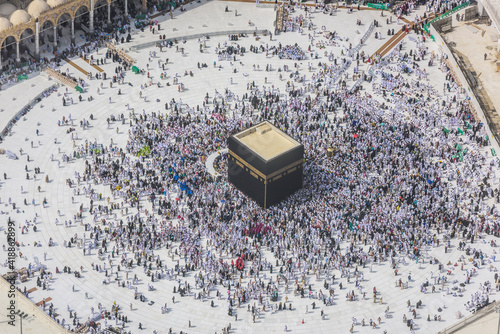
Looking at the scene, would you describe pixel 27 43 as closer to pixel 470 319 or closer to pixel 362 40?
pixel 362 40

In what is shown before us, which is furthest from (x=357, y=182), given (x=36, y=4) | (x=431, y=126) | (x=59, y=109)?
(x=36, y=4)

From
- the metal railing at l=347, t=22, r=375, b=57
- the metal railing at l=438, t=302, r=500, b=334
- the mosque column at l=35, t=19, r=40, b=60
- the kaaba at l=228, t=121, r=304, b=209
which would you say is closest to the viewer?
the metal railing at l=438, t=302, r=500, b=334

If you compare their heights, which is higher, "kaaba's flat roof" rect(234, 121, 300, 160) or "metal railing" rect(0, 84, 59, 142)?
"kaaba's flat roof" rect(234, 121, 300, 160)

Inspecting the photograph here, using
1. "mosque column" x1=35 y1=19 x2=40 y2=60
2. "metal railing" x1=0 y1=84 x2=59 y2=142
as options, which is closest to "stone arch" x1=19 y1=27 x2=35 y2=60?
"mosque column" x1=35 y1=19 x2=40 y2=60

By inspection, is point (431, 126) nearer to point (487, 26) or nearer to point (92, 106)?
point (487, 26)

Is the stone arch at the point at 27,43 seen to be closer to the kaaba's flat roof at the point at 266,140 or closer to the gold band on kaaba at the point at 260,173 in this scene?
the kaaba's flat roof at the point at 266,140

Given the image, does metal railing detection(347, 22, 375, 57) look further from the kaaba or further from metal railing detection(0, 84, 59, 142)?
metal railing detection(0, 84, 59, 142)

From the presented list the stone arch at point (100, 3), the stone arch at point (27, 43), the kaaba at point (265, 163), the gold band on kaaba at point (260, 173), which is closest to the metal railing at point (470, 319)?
the kaaba at point (265, 163)

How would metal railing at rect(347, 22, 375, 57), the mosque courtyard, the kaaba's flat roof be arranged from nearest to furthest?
the mosque courtyard → the kaaba's flat roof → metal railing at rect(347, 22, 375, 57)
